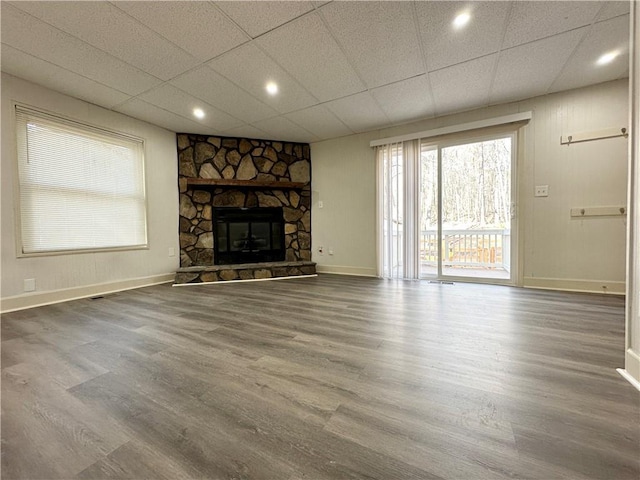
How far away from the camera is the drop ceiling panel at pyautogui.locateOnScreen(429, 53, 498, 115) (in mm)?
2471

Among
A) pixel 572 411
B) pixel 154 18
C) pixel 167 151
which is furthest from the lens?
pixel 167 151

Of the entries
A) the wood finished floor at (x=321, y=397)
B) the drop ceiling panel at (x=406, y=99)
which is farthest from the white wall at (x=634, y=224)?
the drop ceiling panel at (x=406, y=99)

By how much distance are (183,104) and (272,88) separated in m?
1.22

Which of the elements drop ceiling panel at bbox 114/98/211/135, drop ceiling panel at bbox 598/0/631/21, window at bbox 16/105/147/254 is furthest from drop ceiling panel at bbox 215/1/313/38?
window at bbox 16/105/147/254

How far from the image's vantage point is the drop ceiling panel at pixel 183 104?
2871 mm

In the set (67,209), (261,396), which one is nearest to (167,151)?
(67,209)

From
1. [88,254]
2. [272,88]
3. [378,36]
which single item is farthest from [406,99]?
[88,254]

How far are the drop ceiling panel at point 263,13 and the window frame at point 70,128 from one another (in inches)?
101

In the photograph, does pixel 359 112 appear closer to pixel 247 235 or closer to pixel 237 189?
pixel 237 189

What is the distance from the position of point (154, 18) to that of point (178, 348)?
7.78 feet

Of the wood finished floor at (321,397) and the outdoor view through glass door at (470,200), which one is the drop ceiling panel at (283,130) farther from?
the wood finished floor at (321,397)

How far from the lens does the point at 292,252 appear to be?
4.75m

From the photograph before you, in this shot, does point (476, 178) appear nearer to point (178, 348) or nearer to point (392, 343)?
point (392, 343)

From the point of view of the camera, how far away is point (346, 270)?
4.49 m
